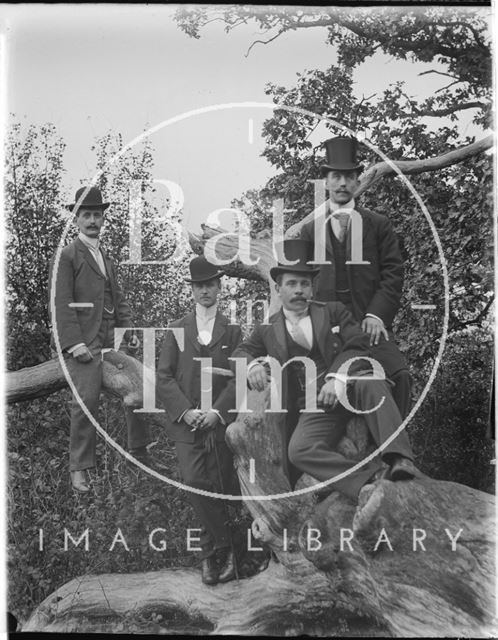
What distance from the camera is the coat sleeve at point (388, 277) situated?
6000 millimetres

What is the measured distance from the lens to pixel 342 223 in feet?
19.8

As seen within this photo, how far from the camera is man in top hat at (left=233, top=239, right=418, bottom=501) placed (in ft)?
19.2

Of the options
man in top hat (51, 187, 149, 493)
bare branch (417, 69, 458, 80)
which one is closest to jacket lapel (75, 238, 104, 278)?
man in top hat (51, 187, 149, 493)

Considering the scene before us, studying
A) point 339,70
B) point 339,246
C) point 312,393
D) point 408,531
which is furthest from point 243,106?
point 408,531

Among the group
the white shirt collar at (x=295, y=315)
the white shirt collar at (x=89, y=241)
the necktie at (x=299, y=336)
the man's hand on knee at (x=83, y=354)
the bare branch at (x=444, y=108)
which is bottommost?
the man's hand on knee at (x=83, y=354)

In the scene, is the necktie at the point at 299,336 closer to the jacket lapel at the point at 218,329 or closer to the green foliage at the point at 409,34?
the jacket lapel at the point at 218,329

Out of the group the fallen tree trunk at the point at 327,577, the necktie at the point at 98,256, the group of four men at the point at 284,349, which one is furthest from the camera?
the necktie at the point at 98,256

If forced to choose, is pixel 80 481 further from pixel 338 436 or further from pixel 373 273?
pixel 373 273

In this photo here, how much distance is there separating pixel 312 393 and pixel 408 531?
39.1 inches

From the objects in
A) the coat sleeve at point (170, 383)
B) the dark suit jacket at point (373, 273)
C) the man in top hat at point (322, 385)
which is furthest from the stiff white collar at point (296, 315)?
the coat sleeve at point (170, 383)

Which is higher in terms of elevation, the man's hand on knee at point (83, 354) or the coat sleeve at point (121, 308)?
the coat sleeve at point (121, 308)

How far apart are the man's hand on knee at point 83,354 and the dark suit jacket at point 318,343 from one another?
92cm

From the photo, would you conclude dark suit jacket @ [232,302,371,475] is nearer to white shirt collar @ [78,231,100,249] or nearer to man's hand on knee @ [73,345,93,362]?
man's hand on knee @ [73,345,93,362]

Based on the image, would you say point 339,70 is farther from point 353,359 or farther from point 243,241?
point 353,359
